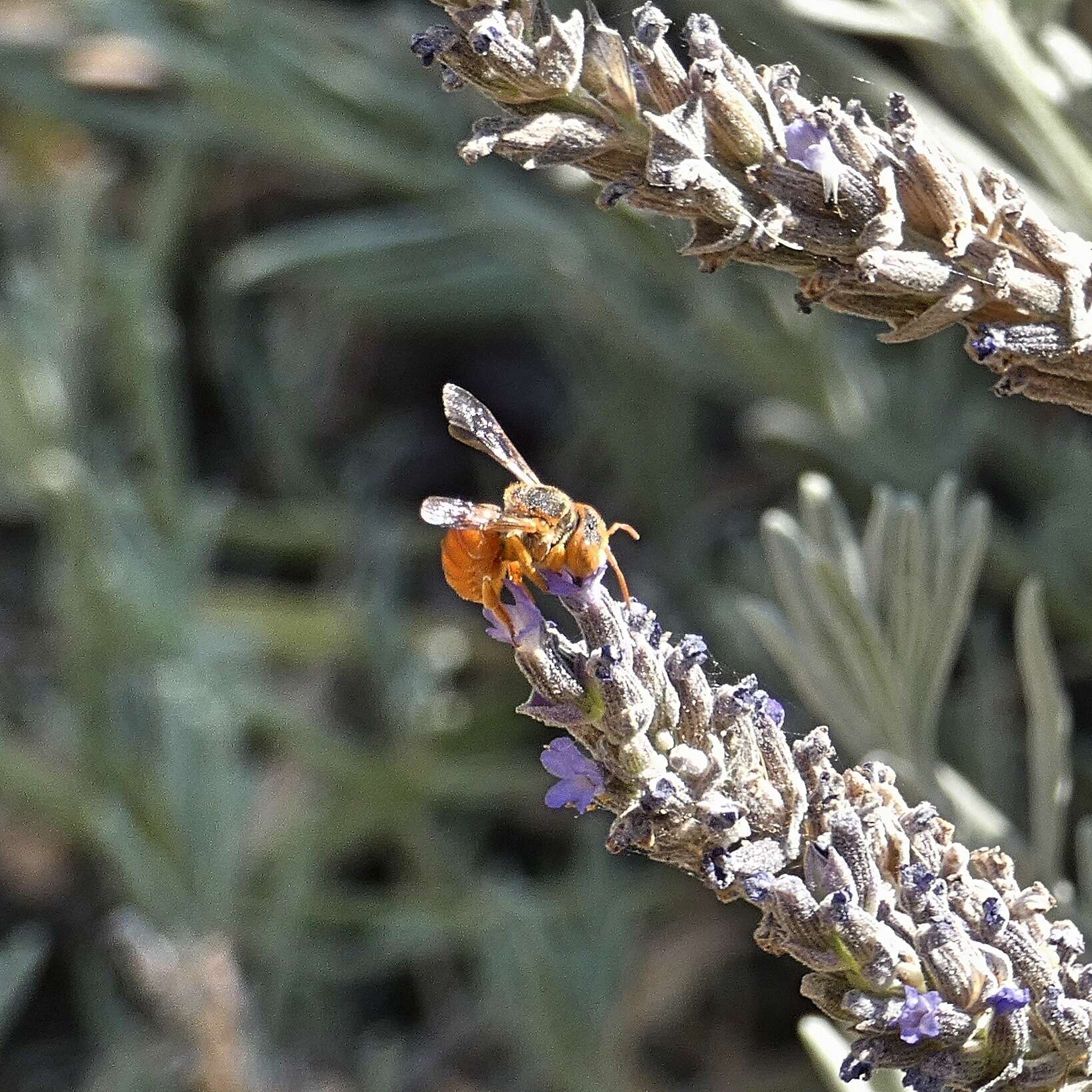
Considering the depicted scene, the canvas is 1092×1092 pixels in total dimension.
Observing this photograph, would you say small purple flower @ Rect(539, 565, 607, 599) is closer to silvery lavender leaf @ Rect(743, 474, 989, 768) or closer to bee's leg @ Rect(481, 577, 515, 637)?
bee's leg @ Rect(481, 577, 515, 637)

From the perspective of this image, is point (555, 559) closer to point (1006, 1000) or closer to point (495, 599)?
point (495, 599)

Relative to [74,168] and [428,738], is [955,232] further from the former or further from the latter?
[74,168]

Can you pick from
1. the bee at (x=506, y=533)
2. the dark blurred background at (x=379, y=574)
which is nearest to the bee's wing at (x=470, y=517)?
the bee at (x=506, y=533)

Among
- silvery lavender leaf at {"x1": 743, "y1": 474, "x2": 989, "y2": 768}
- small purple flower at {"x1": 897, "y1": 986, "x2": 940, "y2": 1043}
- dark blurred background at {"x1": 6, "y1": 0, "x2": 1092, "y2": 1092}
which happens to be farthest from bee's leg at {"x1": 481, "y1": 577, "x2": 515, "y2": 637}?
dark blurred background at {"x1": 6, "y1": 0, "x2": 1092, "y2": 1092}

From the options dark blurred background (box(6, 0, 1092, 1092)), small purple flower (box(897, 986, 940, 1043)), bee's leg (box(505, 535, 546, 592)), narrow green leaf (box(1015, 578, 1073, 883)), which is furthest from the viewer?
dark blurred background (box(6, 0, 1092, 1092))

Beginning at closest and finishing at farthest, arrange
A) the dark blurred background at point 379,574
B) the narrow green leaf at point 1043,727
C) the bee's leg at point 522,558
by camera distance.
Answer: the bee's leg at point 522,558, the narrow green leaf at point 1043,727, the dark blurred background at point 379,574

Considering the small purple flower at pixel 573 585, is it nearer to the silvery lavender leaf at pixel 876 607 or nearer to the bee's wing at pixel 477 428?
the bee's wing at pixel 477 428

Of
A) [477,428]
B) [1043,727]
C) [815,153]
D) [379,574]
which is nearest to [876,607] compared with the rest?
[1043,727]

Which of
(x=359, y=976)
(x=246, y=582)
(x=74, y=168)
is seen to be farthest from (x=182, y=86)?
(x=359, y=976)
